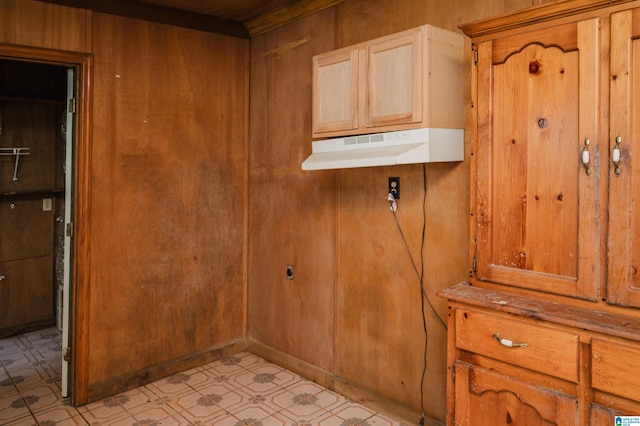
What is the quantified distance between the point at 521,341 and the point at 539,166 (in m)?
0.67

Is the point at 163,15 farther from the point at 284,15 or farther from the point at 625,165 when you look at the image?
the point at 625,165

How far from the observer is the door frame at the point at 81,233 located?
296cm

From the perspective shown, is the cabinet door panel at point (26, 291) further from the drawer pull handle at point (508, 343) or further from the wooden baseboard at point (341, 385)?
the drawer pull handle at point (508, 343)

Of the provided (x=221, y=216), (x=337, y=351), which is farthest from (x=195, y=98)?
(x=337, y=351)

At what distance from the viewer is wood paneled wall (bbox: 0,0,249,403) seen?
9.86 ft

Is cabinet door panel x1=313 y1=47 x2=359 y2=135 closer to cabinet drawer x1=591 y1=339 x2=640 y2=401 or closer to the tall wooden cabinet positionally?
the tall wooden cabinet

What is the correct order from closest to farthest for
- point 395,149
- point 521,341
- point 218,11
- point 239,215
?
point 521,341 → point 395,149 → point 218,11 → point 239,215

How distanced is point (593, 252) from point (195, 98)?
111 inches

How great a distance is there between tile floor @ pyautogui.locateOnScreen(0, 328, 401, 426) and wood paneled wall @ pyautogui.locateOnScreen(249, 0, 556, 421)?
0.19 metres

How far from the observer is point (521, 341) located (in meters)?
1.70

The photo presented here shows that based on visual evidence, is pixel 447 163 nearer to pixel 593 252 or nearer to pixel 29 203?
pixel 593 252

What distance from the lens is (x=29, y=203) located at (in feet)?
14.0

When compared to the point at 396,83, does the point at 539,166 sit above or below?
below

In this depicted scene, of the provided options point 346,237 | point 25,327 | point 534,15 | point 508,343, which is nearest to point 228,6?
point 346,237
